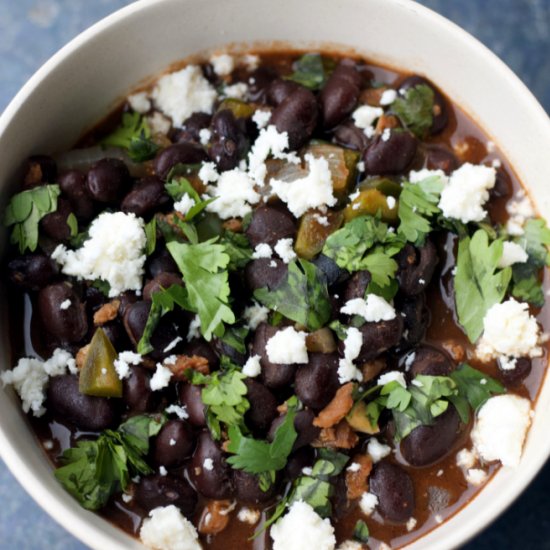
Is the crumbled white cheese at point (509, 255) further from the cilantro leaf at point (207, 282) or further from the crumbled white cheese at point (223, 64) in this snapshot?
the crumbled white cheese at point (223, 64)

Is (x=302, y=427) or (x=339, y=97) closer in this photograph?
(x=302, y=427)

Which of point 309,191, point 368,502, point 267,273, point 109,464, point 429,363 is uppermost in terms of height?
point 309,191

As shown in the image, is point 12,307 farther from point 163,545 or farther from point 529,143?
point 529,143

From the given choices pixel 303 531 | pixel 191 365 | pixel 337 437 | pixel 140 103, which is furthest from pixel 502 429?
pixel 140 103

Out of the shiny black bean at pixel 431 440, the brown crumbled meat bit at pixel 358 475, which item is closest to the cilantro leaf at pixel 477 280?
the shiny black bean at pixel 431 440

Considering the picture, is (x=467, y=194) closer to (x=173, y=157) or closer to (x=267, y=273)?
(x=267, y=273)

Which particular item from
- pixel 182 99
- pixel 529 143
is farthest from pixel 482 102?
pixel 182 99
